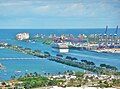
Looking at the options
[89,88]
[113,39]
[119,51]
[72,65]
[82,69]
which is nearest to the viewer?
[89,88]

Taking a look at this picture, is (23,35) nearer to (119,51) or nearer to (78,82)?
(119,51)

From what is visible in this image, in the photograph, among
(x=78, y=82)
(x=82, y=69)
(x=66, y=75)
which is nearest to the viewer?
(x=78, y=82)

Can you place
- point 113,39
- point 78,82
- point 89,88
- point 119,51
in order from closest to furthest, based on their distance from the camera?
point 89,88 → point 78,82 → point 119,51 → point 113,39

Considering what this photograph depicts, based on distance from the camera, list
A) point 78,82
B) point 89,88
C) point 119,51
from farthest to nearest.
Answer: point 119,51
point 78,82
point 89,88

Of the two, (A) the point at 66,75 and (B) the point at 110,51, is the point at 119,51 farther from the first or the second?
(A) the point at 66,75

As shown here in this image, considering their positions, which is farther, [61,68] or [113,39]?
[113,39]

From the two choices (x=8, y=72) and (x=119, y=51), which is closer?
(x=8, y=72)

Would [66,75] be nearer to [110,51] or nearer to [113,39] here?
[110,51]

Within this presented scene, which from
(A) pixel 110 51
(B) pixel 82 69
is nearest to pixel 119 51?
(A) pixel 110 51

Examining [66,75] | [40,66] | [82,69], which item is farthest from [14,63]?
[66,75]
